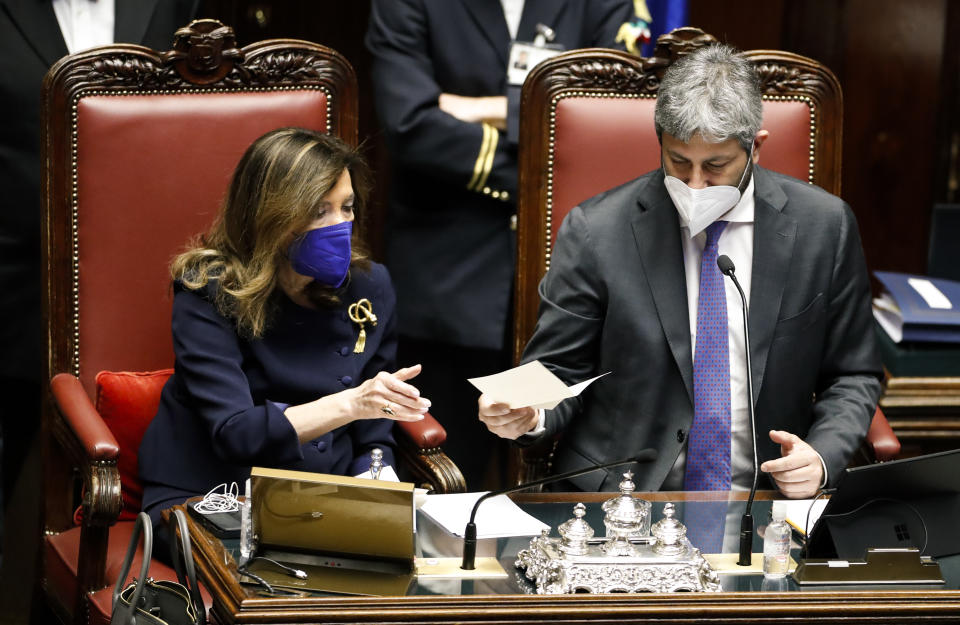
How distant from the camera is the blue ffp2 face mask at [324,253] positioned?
238cm

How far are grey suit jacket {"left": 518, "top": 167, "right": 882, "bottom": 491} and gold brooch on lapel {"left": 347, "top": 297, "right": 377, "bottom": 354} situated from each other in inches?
12.3

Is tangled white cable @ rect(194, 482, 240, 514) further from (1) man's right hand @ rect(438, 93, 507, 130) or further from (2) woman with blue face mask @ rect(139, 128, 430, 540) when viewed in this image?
(1) man's right hand @ rect(438, 93, 507, 130)

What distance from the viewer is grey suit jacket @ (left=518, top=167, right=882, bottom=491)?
2.43 meters

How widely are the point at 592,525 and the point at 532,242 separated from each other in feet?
2.98

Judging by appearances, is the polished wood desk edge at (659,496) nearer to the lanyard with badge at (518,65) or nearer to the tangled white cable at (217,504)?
the tangled white cable at (217,504)

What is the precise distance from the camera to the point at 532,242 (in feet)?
9.15

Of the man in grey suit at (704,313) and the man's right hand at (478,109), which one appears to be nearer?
the man in grey suit at (704,313)

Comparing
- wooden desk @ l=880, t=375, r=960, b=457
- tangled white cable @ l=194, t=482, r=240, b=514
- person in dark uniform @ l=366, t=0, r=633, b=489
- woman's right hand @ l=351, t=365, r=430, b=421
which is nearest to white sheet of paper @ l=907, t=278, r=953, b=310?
wooden desk @ l=880, t=375, r=960, b=457

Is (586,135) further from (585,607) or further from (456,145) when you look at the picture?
(585,607)

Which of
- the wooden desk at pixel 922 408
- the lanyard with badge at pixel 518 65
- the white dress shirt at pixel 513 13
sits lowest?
the wooden desk at pixel 922 408

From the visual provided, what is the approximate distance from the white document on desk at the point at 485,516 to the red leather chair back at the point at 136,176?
0.90 m

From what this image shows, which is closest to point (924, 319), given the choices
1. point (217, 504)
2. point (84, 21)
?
point (217, 504)

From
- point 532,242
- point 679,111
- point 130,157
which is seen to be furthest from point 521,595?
point 130,157

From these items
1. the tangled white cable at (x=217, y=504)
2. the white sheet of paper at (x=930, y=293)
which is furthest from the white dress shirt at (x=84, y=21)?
the white sheet of paper at (x=930, y=293)
